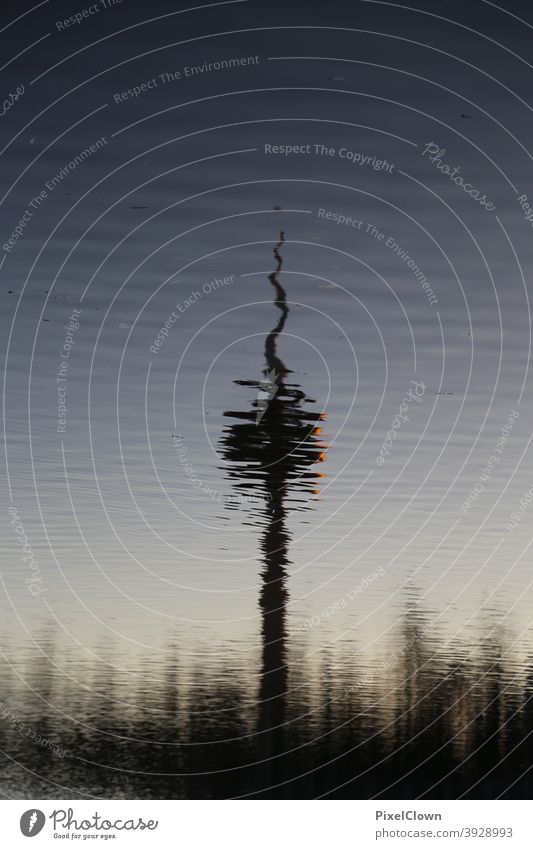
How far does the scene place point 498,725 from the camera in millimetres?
7473

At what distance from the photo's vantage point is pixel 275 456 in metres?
11.2

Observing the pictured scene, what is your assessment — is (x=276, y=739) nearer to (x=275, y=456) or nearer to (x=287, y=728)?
(x=287, y=728)

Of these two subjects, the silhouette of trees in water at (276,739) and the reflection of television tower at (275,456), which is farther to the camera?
the reflection of television tower at (275,456)

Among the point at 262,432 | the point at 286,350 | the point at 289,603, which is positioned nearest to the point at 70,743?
the point at 289,603

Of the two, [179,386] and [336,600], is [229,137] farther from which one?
[336,600]

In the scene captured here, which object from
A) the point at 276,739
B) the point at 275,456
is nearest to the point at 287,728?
the point at 276,739

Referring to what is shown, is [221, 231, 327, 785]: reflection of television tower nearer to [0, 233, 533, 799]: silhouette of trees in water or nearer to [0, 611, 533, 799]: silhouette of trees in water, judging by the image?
[0, 233, 533, 799]: silhouette of trees in water

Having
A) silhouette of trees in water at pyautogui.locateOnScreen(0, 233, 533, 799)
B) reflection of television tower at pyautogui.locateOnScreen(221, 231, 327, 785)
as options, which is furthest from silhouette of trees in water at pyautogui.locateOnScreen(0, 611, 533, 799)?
reflection of television tower at pyautogui.locateOnScreen(221, 231, 327, 785)

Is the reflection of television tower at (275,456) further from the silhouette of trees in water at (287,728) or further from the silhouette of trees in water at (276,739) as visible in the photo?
the silhouette of trees in water at (276,739)

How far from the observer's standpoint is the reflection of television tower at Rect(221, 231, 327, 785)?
29.2ft

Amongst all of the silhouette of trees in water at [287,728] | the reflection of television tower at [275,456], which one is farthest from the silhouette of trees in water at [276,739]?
the reflection of television tower at [275,456]

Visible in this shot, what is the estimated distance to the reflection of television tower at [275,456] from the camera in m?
8.89

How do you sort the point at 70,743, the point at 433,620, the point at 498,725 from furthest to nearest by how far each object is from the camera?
1. the point at 433,620
2. the point at 498,725
3. the point at 70,743

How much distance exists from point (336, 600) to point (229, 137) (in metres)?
5.45
